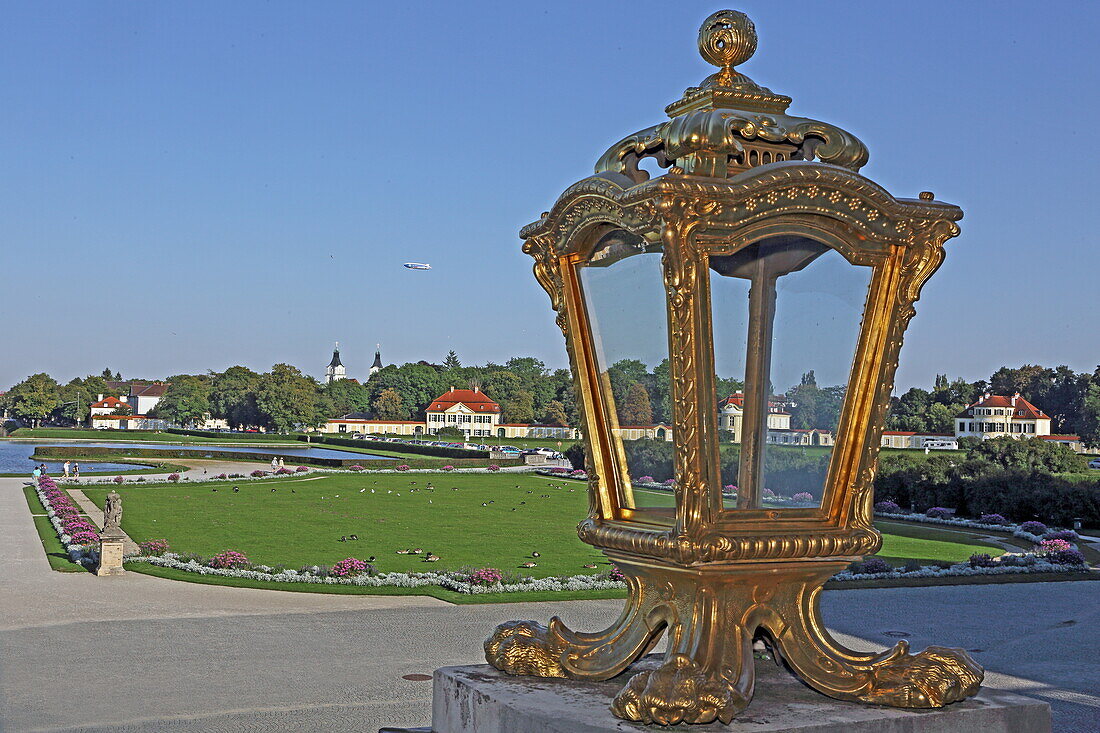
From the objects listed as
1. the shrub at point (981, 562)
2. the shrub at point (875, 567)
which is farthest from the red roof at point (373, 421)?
the shrub at point (875, 567)

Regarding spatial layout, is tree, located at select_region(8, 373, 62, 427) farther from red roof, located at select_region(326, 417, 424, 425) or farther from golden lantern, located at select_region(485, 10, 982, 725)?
golden lantern, located at select_region(485, 10, 982, 725)

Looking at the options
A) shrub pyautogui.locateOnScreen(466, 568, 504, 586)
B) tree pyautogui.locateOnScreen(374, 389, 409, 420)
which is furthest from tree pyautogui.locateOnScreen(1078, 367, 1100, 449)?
tree pyautogui.locateOnScreen(374, 389, 409, 420)

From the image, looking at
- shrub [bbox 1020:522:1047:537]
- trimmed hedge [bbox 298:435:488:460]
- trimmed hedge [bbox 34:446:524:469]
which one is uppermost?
trimmed hedge [bbox 298:435:488:460]

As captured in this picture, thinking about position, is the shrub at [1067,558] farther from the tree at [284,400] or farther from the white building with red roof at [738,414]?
the tree at [284,400]

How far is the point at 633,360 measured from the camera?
11.1 feet

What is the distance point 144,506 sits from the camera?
31438mm

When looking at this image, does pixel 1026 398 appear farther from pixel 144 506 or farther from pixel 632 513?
pixel 632 513

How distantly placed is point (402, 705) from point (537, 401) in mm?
114207

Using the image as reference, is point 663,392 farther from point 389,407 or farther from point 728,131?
point 389,407

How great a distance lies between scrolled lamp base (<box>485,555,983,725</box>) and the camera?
309 centimetres

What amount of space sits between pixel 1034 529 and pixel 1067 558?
5687 millimetres

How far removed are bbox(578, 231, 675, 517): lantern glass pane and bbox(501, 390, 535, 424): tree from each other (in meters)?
114

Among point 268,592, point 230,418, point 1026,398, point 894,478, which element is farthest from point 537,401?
point 268,592

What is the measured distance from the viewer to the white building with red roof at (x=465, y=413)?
121500 mm
